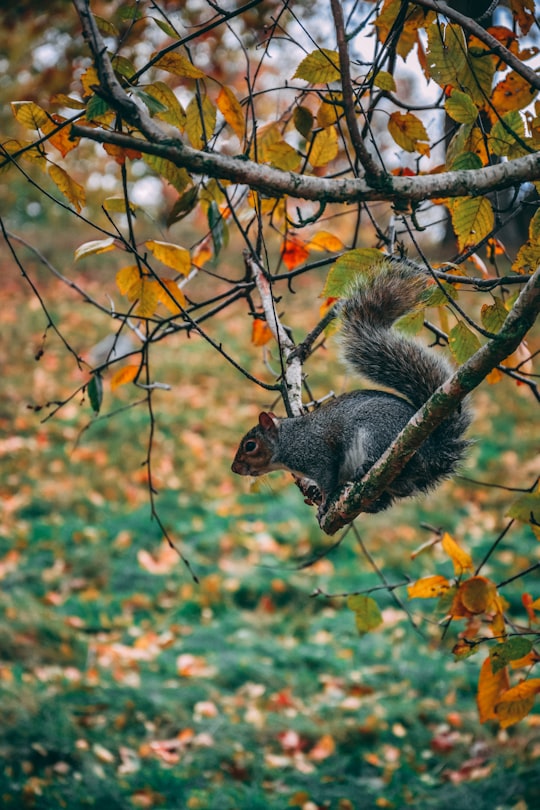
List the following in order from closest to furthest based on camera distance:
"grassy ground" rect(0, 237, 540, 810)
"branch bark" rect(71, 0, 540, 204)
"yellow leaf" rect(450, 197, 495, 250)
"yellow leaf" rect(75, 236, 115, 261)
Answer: "branch bark" rect(71, 0, 540, 204) < "yellow leaf" rect(450, 197, 495, 250) < "yellow leaf" rect(75, 236, 115, 261) < "grassy ground" rect(0, 237, 540, 810)

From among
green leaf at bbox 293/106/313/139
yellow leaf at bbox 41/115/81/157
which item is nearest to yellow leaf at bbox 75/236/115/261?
yellow leaf at bbox 41/115/81/157

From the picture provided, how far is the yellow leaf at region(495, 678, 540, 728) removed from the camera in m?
1.51

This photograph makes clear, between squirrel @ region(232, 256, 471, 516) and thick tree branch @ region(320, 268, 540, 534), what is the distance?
36 cm

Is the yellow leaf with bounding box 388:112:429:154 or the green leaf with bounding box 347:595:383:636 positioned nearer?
the yellow leaf with bounding box 388:112:429:154

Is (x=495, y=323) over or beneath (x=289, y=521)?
beneath

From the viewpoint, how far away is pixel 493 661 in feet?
4.84

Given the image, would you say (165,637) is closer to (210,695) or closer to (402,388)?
(210,695)

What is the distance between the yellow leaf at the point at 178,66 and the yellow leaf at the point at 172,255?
0.33m

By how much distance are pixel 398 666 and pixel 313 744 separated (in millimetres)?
705

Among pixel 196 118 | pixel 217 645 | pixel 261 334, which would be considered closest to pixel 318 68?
pixel 196 118

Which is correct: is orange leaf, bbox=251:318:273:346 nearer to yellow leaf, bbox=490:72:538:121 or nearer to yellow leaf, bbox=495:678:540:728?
yellow leaf, bbox=490:72:538:121

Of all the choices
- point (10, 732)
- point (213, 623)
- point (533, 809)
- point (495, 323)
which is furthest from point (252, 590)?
point (495, 323)

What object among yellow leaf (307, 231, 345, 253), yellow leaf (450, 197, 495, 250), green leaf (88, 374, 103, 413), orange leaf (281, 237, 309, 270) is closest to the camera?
yellow leaf (450, 197, 495, 250)

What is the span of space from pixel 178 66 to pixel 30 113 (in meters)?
0.25
